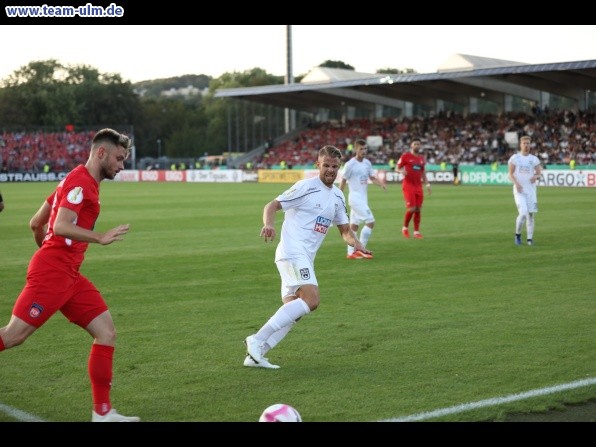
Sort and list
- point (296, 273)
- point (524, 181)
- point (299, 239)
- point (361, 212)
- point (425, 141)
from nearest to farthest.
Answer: point (296, 273) < point (299, 239) < point (361, 212) < point (524, 181) < point (425, 141)

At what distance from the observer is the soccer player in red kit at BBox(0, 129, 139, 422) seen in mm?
5559

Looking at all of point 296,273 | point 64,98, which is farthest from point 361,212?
point 64,98

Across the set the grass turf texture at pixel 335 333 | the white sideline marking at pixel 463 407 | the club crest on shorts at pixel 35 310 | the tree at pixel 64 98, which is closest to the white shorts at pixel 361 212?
the grass turf texture at pixel 335 333

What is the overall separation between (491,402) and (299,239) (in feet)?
8.20

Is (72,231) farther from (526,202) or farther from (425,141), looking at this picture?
(425,141)

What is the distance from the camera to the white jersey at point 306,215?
7.64 m

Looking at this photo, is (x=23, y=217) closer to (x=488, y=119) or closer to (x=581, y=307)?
(x=581, y=307)

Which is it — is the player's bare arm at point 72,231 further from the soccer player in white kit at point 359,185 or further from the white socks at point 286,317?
the soccer player in white kit at point 359,185

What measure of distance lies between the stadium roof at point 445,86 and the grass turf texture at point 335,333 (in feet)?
128

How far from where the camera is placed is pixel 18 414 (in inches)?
233

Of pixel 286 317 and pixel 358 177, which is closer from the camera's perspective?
pixel 286 317
